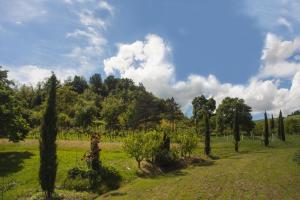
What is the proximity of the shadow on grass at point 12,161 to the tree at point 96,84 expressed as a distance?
10456cm

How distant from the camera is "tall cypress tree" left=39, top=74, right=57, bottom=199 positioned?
22.9 m

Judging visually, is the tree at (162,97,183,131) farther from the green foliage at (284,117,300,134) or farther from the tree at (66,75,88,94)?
the tree at (66,75,88,94)

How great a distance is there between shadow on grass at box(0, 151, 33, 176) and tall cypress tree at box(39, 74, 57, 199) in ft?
30.0

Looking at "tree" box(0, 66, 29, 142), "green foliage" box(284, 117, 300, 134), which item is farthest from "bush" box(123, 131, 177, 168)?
"green foliage" box(284, 117, 300, 134)

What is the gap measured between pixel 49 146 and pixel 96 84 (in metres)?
126

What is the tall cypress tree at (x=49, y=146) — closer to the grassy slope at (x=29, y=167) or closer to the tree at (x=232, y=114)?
the grassy slope at (x=29, y=167)

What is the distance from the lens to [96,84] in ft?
488

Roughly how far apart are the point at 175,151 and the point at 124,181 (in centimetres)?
1388

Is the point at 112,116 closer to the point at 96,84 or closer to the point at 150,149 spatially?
the point at 150,149

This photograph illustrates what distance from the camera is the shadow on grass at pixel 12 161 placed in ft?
104

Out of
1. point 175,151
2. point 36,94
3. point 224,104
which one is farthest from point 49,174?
point 36,94

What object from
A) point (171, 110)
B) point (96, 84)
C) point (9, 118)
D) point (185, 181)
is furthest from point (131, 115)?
point (96, 84)

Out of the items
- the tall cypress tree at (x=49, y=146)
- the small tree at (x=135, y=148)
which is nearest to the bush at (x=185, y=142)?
the small tree at (x=135, y=148)

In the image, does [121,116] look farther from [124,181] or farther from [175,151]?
[124,181]
